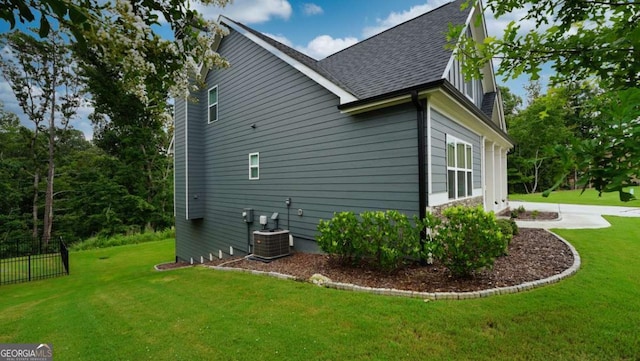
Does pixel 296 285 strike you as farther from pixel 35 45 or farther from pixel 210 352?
pixel 35 45

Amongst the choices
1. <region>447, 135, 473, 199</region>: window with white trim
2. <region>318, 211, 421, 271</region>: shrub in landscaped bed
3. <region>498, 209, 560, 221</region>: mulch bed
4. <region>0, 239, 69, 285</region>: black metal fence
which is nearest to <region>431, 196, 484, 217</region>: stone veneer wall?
<region>447, 135, 473, 199</region>: window with white trim

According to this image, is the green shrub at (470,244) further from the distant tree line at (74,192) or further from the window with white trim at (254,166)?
the distant tree line at (74,192)

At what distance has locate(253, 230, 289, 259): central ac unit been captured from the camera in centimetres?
694

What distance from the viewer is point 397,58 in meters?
7.07

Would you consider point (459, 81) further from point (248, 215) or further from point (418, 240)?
point (248, 215)

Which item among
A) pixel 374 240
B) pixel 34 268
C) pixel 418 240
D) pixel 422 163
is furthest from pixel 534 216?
pixel 34 268

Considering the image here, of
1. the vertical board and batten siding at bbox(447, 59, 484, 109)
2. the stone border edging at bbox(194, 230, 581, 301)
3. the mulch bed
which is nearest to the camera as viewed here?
the stone border edging at bbox(194, 230, 581, 301)

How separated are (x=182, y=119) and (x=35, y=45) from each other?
37.7ft

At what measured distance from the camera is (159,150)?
2297 centimetres

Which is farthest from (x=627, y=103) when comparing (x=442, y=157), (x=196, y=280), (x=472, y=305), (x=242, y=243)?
(x=242, y=243)

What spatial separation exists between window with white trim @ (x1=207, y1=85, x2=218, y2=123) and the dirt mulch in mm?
6246

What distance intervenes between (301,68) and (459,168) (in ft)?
14.9

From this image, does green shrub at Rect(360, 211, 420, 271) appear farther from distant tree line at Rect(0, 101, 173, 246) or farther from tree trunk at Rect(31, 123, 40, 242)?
tree trunk at Rect(31, 123, 40, 242)

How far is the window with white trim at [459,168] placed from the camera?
6.64 metres
